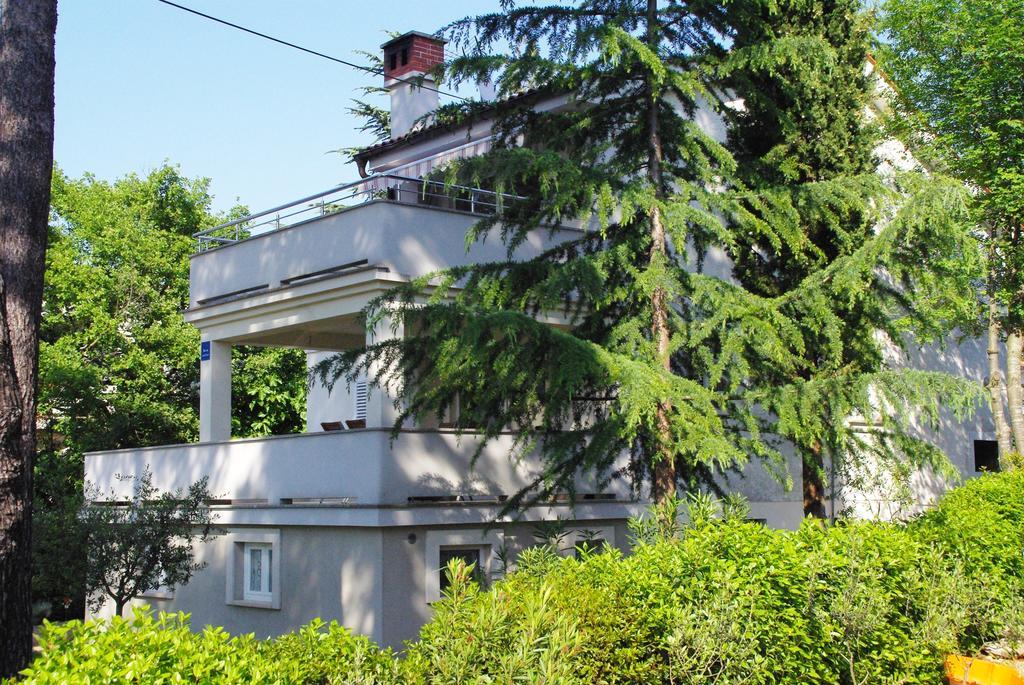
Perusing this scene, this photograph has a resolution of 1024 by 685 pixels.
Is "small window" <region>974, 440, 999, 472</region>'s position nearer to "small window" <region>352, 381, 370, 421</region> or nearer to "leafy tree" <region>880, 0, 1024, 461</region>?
"leafy tree" <region>880, 0, 1024, 461</region>

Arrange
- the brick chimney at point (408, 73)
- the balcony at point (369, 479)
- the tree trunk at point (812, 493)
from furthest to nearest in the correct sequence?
the brick chimney at point (408, 73) < the tree trunk at point (812, 493) < the balcony at point (369, 479)

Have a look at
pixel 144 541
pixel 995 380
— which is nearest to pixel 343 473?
pixel 144 541

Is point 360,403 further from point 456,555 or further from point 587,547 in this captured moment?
point 587,547

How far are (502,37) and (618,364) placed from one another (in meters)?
4.14

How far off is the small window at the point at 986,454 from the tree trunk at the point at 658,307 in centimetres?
1469

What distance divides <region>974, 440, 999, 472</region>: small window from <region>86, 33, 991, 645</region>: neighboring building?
6.61m

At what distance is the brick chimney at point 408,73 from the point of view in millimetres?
23266

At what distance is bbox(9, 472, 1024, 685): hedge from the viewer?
5.50 meters

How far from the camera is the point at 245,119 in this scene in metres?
16.7

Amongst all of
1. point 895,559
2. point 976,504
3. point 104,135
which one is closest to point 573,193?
point 895,559

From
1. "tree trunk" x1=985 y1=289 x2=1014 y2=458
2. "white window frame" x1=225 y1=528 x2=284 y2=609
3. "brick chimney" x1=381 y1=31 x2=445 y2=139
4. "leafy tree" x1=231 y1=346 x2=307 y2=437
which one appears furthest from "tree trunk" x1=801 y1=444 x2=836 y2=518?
"leafy tree" x1=231 y1=346 x2=307 y2=437

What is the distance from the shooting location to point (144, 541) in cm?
1547

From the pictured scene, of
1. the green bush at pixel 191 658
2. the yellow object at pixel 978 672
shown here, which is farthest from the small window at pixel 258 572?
the green bush at pixel 191 658

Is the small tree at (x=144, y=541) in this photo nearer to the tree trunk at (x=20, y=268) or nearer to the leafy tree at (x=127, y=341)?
the leafy tree at (x=127, y=341)
